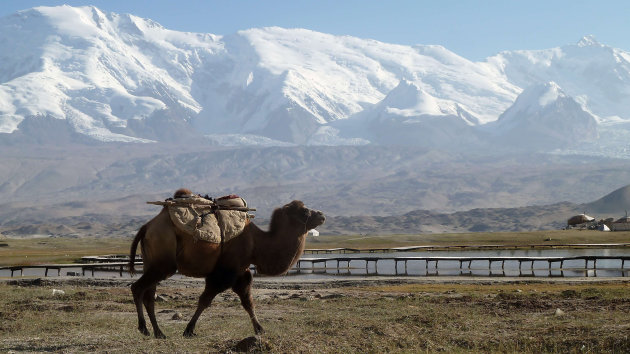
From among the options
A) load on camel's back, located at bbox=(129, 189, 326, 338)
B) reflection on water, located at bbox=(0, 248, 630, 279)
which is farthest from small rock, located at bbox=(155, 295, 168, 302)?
reflection on water, located at bbox=(0, 248, 630, 279)

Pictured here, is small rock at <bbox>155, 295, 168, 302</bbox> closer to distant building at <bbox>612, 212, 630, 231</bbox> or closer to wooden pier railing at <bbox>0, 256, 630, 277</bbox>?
wooden pier railing at <bbox>0, 256, 630, 277</bbox>

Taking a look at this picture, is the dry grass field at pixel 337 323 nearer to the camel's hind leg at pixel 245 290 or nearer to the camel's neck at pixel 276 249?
the camel's hind leg at pixel 245 290

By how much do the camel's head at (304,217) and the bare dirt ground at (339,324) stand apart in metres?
2.63

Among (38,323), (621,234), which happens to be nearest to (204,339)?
(38,323)

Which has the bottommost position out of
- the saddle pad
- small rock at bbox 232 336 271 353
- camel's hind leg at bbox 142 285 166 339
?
small rock at bbox 232 336 271 353

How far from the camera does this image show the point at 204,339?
20.1 meters

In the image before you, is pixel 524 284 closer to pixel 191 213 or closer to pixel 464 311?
pixel 464 311

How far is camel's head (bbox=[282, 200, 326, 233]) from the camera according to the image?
21.8 metres

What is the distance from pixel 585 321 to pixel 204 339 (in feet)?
31.1

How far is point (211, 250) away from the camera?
2070 centimetres

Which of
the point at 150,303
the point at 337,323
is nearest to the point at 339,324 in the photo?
the point at 337,323

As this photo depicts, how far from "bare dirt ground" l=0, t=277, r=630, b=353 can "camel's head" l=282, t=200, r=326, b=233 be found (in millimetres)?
2635

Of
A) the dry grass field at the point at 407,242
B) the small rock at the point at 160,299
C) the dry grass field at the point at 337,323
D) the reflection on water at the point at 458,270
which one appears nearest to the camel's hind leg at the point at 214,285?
the dry grass field at the point at 337,323

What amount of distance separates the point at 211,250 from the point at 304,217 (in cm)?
260
